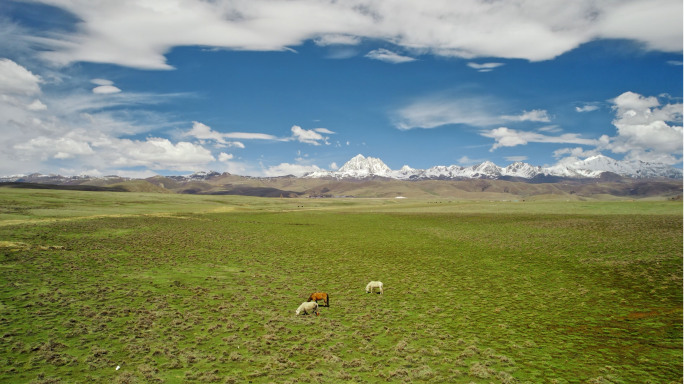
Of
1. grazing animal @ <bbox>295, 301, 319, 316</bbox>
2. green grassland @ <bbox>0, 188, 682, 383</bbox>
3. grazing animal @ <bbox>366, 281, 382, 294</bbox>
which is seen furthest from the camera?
grazing animal @ <bbox>366, 281, 382, 294</bbox>

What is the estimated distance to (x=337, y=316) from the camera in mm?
20438

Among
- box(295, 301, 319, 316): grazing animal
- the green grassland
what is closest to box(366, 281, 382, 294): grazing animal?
the green grassland

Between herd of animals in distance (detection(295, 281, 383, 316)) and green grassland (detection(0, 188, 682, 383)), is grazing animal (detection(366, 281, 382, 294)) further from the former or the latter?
green grassland (detection(0, 188, 682, 383))

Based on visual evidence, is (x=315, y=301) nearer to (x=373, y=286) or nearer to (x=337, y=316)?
(x=337, y=316)

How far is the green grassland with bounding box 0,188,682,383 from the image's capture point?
46.3ft

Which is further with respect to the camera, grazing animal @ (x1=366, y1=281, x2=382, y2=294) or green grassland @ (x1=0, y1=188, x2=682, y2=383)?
grazing animal @ (x1=366, y1=281, x2=382, y2=294)

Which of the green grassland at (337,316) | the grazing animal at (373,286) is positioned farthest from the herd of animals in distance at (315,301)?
the green grassland at (337,316)

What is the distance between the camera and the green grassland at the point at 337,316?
14.1 metres

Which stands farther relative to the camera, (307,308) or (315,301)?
(315,301)

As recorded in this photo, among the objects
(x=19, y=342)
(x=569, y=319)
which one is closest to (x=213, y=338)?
(x=19, y=342)

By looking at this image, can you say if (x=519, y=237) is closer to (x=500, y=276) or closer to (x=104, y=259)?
(x=500, y=276)

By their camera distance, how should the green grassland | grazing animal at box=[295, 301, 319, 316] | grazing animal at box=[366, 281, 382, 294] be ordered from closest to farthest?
the green grassland
grazing animal at box=[295, 301, 319, 316]
grazing animal at box=[366, 281, 382, 294]

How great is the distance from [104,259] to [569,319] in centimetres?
3882

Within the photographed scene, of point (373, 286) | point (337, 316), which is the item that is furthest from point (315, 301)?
point (373, 286)
